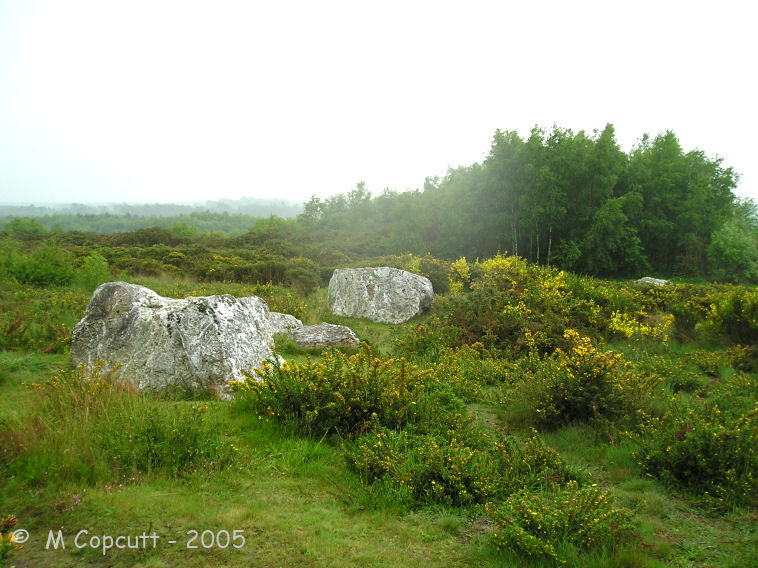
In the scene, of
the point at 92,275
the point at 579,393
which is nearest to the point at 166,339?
the point at 579,393

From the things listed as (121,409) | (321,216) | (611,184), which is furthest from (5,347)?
(321,216)

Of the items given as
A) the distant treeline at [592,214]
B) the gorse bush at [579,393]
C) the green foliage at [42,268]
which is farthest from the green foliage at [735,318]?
the green foliage at [42,268]

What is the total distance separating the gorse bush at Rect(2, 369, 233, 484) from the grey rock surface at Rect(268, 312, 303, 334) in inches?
197

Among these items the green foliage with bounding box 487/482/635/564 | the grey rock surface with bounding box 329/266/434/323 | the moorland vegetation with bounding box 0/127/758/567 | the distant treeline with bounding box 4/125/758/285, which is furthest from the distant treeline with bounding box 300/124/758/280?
the green foliage with bounding box 487/482/635/564

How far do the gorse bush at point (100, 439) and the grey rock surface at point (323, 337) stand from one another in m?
4.40

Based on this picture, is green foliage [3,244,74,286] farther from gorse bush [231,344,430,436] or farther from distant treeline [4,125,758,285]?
gorse bush [231,344,430,436]

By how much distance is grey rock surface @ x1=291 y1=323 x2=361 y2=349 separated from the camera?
8688 millimetres

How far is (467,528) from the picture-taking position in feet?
10.9

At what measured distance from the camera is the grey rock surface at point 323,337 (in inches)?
342

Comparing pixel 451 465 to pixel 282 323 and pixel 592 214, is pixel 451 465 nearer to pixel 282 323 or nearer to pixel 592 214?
pixel 282 323

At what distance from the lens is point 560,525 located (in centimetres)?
299

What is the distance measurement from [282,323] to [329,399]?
5408 mm

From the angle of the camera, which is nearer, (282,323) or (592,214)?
(282,323)

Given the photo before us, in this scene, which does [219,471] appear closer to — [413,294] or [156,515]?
[156,515]
